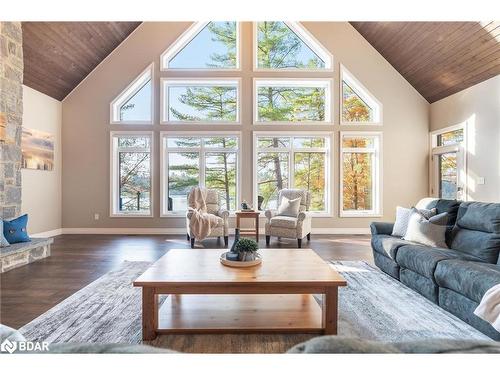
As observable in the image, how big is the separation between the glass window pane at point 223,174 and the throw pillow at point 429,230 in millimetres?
4005

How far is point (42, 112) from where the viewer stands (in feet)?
18.9

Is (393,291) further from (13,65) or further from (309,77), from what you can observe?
(13,65)

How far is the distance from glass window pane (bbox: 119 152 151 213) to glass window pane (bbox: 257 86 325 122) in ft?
9.72

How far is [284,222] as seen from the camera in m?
5.14

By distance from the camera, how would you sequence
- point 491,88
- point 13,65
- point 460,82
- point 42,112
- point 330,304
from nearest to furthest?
point 330,304, point 13,65, point 491,88, point 460,82, point 42,112

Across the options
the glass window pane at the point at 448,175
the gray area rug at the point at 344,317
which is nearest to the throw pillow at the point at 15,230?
the gray area rug at the point at 344,317

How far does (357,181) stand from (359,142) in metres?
0.91

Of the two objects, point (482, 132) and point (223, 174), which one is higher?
point (482, 132)

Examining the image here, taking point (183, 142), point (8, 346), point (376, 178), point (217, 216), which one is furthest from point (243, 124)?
point (8, 346)

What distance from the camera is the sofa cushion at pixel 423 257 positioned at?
2549mm

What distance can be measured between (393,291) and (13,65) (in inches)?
232

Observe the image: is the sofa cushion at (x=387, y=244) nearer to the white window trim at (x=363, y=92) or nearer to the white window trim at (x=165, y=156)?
the white window trim at (x=165, y=156)

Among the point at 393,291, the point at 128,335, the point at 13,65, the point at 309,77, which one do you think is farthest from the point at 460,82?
the point at 13,65

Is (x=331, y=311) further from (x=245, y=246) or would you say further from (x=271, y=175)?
(x=271, y=175)
